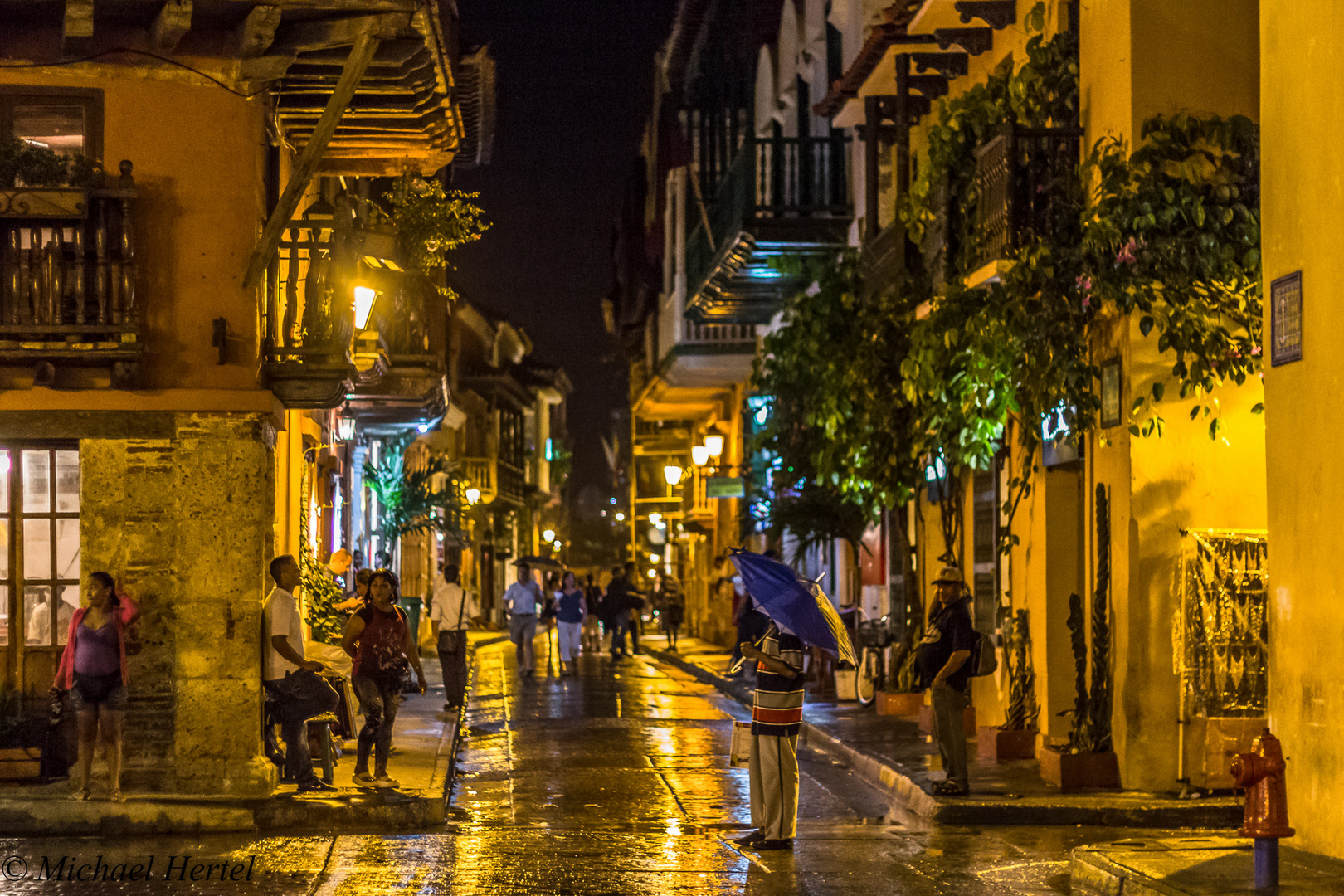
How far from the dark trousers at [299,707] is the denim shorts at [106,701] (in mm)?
1124

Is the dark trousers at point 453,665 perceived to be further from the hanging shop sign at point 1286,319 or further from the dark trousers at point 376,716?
the hanging shop sign at point 1286,319

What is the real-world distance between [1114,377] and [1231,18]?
2922 millimetres

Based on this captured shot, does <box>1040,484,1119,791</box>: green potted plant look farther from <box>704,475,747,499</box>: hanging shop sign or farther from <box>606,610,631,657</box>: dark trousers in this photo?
<box>606,610,631,657</box>: dark trousers

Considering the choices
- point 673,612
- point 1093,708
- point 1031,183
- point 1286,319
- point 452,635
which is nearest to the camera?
point 1286,319

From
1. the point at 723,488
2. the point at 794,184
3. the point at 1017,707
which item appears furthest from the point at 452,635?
the point at 723,488

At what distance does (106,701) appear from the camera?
1143 centimetres

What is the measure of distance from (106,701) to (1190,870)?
6.98 meters

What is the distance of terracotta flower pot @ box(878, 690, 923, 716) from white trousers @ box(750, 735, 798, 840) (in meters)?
8.49

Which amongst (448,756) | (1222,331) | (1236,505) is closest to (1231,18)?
(1222,331)

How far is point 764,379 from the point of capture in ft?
78.3

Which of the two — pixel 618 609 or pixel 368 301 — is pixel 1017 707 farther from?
pixel 618 609

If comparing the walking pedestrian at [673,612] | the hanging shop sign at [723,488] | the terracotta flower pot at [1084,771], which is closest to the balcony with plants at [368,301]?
the terracotta flower pot at [1084,771]

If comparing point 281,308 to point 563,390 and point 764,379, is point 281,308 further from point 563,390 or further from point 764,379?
point 563,390

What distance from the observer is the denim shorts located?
11398mm
